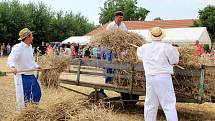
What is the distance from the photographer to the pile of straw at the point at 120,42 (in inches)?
305

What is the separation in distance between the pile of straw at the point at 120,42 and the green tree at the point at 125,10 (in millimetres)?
64491

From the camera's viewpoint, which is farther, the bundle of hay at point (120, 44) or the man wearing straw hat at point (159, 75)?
the bundle of hay at point (120, 44)

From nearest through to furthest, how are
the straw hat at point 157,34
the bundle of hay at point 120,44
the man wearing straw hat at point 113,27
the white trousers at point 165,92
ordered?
the white trousers at point 165,92
the straw hat at point 157,34
the bundle of hay at point 120,44
the man wearing straw hat at point 113,27

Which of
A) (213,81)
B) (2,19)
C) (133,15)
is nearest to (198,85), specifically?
(213,81)

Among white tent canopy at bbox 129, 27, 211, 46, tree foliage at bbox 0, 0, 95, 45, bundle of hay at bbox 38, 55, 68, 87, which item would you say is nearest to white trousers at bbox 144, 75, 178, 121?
bundle of hay at bbox 38, 55, 68, 87

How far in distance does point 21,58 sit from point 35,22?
47299 millimetres

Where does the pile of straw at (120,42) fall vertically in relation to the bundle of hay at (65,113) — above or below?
above

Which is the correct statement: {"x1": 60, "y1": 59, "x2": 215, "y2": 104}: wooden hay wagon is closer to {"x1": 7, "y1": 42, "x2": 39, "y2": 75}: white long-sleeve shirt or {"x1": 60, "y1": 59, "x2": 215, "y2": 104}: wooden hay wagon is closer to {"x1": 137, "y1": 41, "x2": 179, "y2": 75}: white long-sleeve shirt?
{"x1": 137, "y1": 41, "x2": 179, "y2": 75}: white long-sleeve shirt

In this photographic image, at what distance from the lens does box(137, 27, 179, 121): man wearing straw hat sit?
19.6 ft

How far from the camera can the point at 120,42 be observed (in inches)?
311

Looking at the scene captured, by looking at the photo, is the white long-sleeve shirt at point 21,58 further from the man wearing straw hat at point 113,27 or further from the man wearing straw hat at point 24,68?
the man wearing straw hat at point 113,27

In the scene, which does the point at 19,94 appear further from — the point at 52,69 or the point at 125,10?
the point at 125,10

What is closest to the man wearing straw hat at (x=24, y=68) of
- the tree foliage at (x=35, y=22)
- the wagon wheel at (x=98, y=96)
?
the wagon wheel at (x=98, y=96)

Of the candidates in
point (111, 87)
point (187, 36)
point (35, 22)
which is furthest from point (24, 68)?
point (35, 22)
